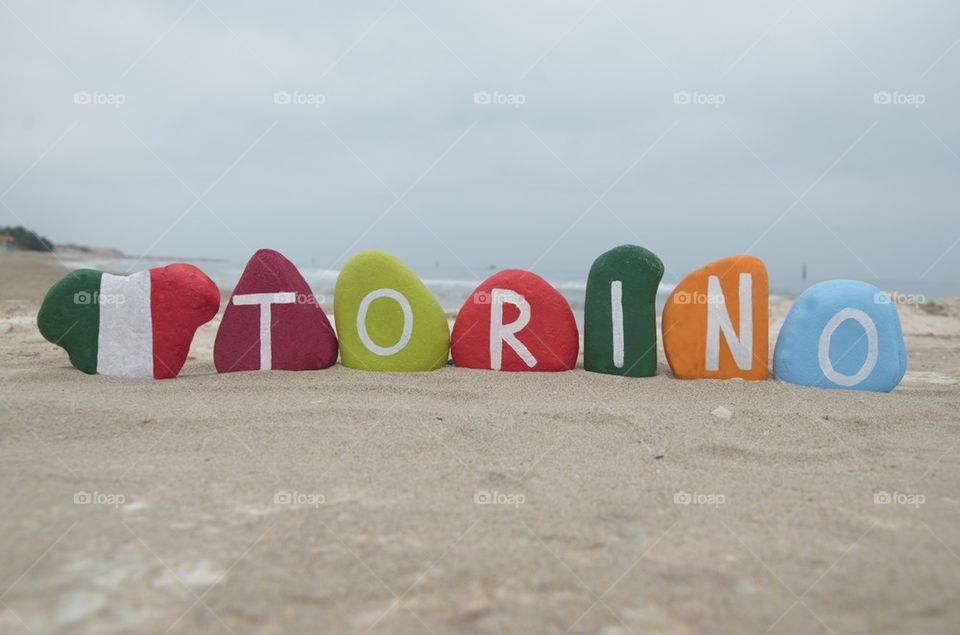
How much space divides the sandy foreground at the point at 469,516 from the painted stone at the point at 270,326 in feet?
3.19

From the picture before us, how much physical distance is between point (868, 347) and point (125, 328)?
546cm

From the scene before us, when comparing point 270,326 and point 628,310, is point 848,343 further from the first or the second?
point 270,326

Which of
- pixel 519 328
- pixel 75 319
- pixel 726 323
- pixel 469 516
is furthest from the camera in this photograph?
pixel 519 328

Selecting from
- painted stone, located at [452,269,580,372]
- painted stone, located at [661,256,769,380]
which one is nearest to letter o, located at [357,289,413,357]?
painted stone, located at [452,269,580,372]

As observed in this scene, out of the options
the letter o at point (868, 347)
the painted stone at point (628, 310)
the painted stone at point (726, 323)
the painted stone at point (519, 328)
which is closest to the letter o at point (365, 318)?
the painted stone at point (519, 328)

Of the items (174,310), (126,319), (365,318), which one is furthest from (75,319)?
(365,318)

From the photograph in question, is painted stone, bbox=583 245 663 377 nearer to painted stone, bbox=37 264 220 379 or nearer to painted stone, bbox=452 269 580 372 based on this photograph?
painted stone, bbox=452 269 580 372

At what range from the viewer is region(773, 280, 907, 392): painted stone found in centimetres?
502

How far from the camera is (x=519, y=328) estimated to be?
17.9ft

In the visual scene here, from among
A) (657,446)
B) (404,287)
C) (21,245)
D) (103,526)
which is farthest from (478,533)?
(21,245)

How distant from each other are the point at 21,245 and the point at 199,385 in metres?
38.6

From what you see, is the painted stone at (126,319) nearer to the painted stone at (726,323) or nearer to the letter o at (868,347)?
the painted stone at (726,323)

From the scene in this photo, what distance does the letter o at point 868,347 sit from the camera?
Result: 5.04m

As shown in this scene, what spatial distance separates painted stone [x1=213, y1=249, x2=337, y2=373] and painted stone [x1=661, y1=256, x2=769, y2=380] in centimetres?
283
